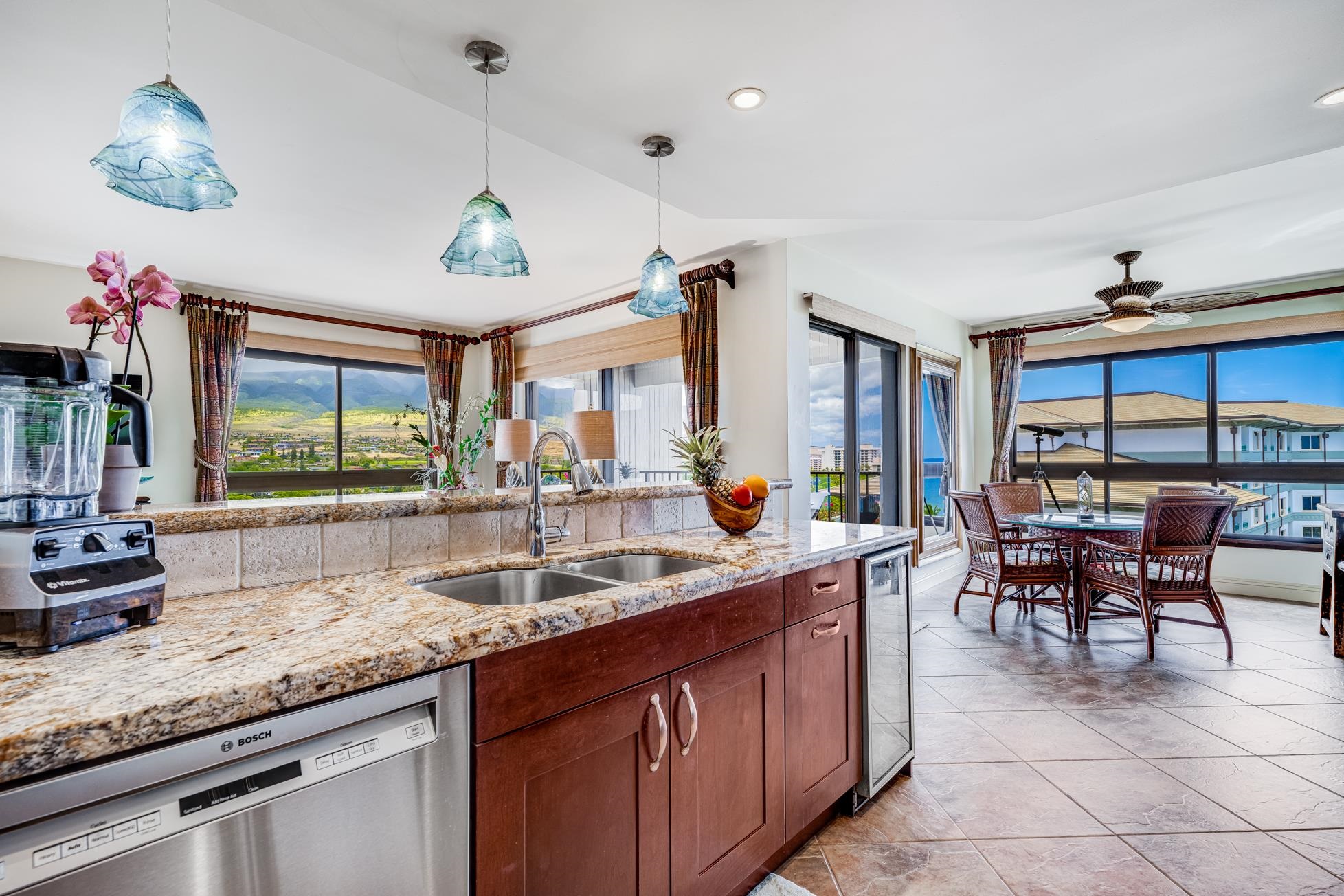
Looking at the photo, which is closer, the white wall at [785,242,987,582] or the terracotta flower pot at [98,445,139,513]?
the terracotta flower pot at [98,445,139,513]

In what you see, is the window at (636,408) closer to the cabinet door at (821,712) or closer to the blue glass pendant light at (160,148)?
the cabinet door at (821,712)

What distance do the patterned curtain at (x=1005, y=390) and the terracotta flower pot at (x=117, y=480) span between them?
20.7 ft

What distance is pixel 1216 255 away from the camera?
407cm

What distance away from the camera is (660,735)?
1.34 meters

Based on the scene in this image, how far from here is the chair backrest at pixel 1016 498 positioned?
494 centimetres

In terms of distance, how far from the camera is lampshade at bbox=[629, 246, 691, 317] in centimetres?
254

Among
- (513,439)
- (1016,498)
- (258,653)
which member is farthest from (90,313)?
(1016,498)

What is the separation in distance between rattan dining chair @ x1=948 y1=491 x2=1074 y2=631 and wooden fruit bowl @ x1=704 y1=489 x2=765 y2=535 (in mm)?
2466

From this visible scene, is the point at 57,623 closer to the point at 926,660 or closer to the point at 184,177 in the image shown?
the point at 184,177

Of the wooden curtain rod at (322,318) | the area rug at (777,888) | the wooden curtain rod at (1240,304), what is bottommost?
the area rug at (777,888)

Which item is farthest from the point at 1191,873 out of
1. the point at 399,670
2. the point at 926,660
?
the point at 399,670

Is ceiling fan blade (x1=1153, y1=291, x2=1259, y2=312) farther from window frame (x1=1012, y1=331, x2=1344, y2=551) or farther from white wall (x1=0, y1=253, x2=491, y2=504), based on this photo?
white wall (x1=0, y1=253, x2=491, y2=504)

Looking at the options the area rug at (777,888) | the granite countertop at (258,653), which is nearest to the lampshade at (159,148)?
the granite countertop at (258,653)

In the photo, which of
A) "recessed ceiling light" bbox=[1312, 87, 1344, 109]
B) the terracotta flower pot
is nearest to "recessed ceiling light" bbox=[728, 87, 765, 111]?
"recessed ceiling light" bbox=[1312, 87, 1344, 109]
